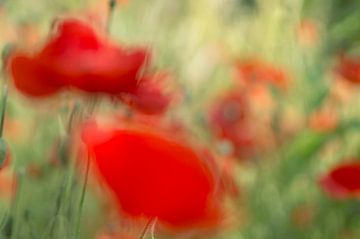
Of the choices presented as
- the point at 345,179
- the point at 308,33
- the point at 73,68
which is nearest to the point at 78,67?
the point at 73,68

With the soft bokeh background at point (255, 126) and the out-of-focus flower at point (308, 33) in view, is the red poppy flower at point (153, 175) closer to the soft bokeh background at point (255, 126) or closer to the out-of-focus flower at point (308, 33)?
the soft bokeh background at point (255, 126)

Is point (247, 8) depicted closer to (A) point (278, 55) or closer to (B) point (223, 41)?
(B) point (223, 41)

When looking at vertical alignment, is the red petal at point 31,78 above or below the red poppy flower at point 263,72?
above

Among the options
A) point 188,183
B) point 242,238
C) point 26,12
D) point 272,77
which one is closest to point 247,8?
point 26,12

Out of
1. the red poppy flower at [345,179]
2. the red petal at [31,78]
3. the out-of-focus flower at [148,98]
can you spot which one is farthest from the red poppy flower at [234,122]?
the red petal at [31,78]

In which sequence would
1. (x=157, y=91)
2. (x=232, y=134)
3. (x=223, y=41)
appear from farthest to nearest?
(x=223, y=41), (x=232, y=134), (x=157, y=91)

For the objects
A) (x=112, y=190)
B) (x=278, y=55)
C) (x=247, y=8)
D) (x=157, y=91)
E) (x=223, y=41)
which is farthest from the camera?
(x=247, y=8)
